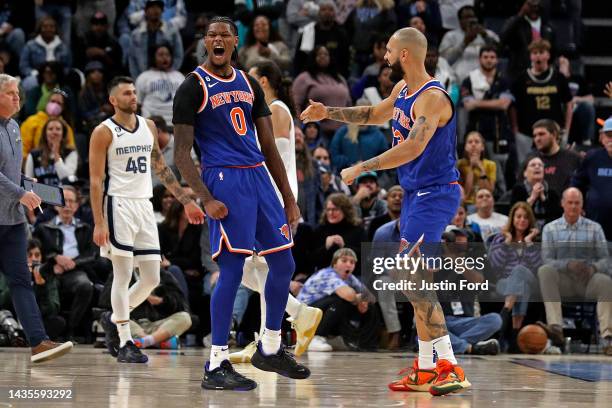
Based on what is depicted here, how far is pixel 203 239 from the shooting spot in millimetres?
12625

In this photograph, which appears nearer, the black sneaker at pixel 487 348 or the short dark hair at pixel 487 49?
the black sneaker at pixel 487 348

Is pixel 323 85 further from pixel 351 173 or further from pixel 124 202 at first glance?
pixel 351 173

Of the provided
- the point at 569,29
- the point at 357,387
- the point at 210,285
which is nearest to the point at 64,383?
the point at 357,387

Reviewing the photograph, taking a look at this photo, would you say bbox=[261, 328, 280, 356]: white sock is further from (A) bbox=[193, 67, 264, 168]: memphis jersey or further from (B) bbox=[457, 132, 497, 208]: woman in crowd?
(B) bbox=[457, 132, 497, 208]: woman in crowd

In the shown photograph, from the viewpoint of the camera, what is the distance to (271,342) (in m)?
7.42

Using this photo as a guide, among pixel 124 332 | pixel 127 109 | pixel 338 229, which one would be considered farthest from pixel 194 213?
pixel 338 229

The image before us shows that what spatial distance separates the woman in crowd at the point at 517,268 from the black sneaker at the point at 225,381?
557cm

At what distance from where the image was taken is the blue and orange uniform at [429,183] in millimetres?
7215

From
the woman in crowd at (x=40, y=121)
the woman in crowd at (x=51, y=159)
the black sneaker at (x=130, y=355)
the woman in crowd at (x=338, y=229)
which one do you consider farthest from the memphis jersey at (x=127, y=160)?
the woman in crowd at (x=40, y=121)

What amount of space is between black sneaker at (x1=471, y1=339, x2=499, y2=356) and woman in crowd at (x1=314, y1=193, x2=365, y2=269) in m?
1.69

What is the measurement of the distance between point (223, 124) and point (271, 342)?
1.44 m

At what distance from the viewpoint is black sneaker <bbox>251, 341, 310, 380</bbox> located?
743 cm

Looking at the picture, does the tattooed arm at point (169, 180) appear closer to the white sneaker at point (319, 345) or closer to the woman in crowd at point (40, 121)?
the white sneaker at point (319, 345)

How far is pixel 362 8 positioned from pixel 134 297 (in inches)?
317
